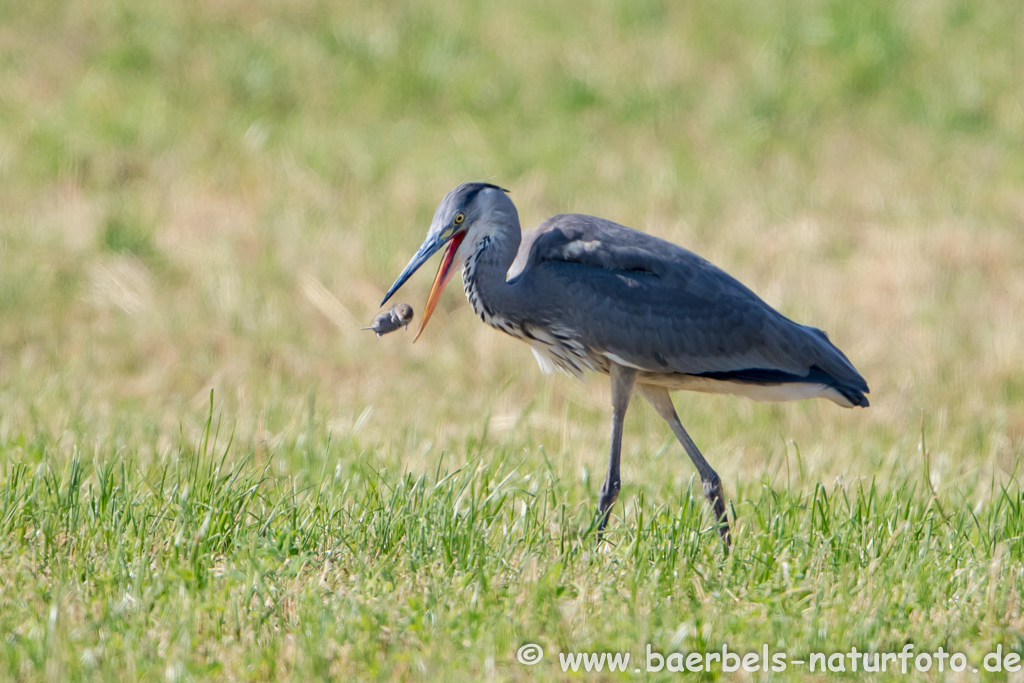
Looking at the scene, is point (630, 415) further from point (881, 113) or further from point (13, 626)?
point (881, 113)

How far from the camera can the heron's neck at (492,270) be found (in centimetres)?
520

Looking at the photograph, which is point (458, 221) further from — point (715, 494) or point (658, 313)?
point (715, 494)

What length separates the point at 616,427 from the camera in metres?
5.17

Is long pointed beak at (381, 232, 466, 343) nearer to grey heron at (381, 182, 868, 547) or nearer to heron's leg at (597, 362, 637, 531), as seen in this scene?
grey heron at (381, 182, 868, 547)

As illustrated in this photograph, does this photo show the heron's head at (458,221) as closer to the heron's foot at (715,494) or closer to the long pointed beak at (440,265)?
the long pointed beak at (440,265)

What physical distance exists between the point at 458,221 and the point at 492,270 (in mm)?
251

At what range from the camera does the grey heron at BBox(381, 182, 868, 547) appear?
5.18 meters

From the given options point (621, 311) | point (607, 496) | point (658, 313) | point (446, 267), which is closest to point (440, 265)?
point (446, 267)

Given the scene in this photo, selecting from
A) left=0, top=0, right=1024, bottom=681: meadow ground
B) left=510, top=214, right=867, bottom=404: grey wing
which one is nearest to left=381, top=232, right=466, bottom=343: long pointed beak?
left=510, top=214, right=867, bottom=404: grey wing

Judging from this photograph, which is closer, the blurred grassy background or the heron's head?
the heron's head

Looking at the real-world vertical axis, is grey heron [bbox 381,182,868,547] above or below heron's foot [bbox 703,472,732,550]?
above

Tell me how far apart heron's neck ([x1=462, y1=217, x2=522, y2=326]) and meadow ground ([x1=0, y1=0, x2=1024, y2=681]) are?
622 mm

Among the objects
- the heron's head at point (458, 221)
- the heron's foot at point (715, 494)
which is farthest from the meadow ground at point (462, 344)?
the heron's head at point (458, 221)

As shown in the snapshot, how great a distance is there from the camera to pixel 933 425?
7.49 meters
